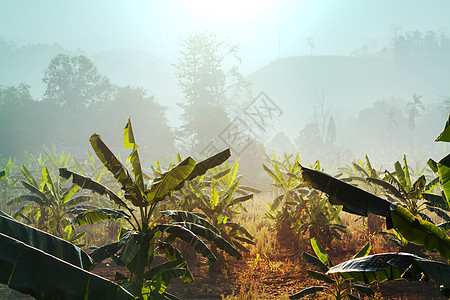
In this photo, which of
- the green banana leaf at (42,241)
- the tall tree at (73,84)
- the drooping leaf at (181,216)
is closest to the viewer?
the green banana leaf at (42,241)

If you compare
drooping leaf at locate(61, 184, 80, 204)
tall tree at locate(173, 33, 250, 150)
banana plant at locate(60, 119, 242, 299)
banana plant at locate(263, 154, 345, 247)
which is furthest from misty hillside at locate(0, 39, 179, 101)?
banana plant at locate(60, 119, 242, 299)

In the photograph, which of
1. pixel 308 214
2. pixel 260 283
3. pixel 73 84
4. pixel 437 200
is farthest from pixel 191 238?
pixel 73 84

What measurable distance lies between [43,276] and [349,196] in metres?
2.07

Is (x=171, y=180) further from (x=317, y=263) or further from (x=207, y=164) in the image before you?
(x=317, y=263)

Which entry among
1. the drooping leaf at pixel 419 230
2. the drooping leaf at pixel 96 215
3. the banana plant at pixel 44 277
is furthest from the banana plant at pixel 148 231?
the drooping leaf at pixel 419 230

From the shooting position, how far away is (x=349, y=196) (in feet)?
7.70

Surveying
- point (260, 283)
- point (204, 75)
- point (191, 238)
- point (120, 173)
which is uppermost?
point (204, 75)

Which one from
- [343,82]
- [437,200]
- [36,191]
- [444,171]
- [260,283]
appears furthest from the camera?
[343,82]

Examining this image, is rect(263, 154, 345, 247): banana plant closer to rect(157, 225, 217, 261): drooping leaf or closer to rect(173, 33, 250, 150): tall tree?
rect(157, 225, 217, 261): drooping leaf

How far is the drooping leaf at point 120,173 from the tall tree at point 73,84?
1575 inches

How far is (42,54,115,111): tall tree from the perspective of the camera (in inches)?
1590

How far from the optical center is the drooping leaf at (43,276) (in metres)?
1.94

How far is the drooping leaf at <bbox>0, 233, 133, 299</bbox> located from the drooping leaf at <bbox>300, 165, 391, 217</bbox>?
160cm

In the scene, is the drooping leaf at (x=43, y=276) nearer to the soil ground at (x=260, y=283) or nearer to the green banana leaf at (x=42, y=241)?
the green banana leaf at (x=42, y=241)
